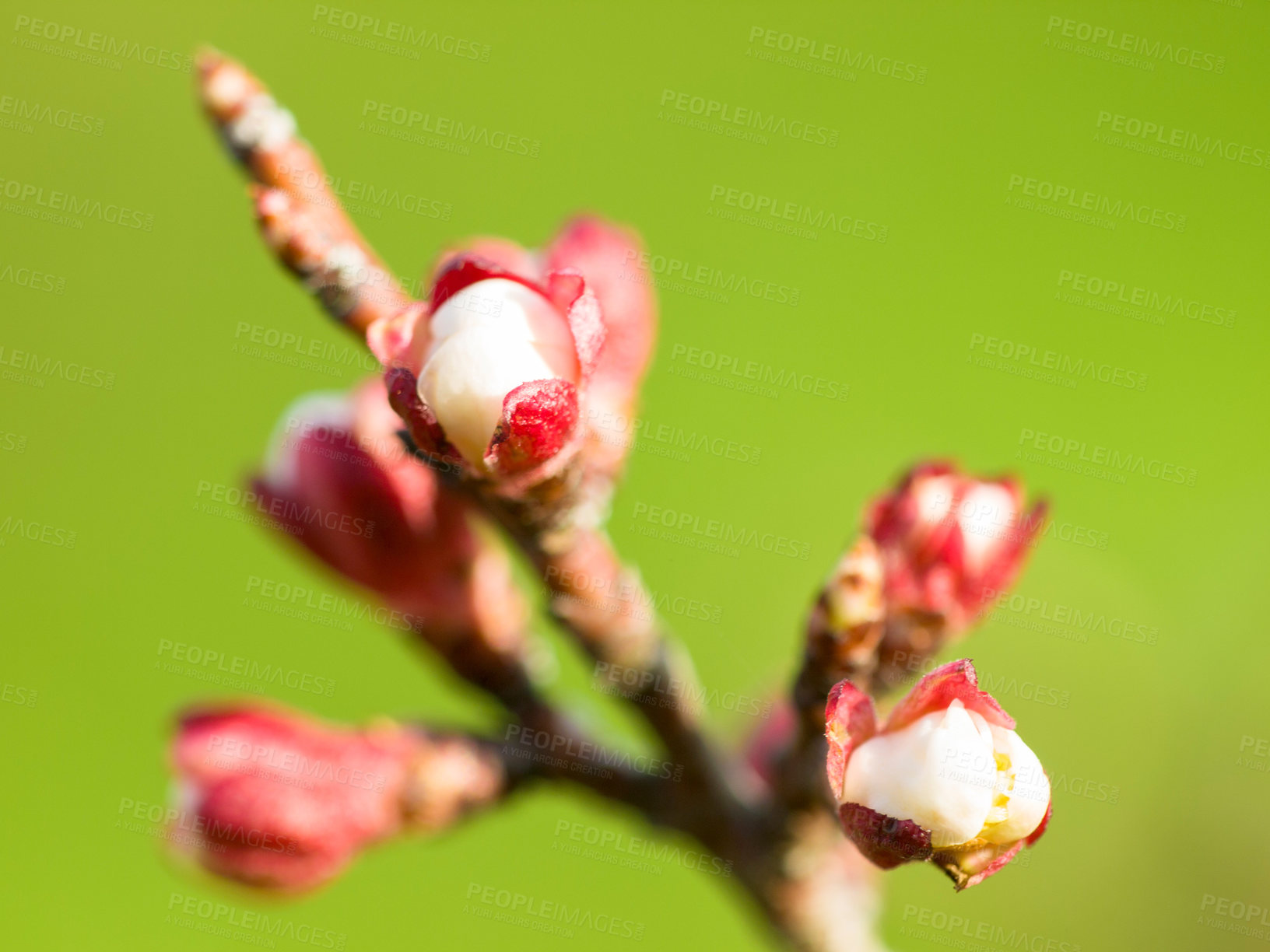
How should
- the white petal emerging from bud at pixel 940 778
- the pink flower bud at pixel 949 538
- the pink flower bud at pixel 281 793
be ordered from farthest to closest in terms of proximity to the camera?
1. the pink flower bud at pixel 281 793
2. the pink flower bud at pixel 949 538
3. the white petal emerging from bud at pixel 940 778

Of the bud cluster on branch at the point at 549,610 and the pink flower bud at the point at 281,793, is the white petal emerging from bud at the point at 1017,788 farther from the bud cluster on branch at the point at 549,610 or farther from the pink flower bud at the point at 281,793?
the pink flower bud at the point at 281,793

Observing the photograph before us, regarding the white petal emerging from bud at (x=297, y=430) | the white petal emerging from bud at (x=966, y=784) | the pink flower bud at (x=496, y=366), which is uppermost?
the white petal emerging from bud at (x=297, y=430)

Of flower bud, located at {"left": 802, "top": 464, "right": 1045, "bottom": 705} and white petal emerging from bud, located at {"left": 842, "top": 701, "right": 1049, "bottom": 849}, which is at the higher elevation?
flower bud, located at {"left": 802, "top": 464, "right": 1045, "bottom": 705}

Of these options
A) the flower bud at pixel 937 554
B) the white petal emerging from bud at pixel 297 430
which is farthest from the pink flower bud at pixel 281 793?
the flower bud at pixel 937 554

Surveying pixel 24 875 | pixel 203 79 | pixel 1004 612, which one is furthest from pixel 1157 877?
pixel 24 875

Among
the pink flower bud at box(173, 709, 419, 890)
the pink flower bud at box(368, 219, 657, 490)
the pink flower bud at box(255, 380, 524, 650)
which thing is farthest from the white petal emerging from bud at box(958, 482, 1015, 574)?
the pink flower bud at box(173, 709, 419, 890)

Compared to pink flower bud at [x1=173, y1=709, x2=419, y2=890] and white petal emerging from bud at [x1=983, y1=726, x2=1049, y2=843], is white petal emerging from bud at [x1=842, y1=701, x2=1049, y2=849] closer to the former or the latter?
white petal emerging from bud at [x1=983, y1=726, x2=1049, y2=843]

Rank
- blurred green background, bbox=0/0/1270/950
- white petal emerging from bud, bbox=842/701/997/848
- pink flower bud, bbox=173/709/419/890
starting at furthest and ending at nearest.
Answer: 1. blurred green background, bbox=0/0/1270/950
2. pink flower bud, bbox=173/709/419/890
3. white petal emerging from bud, bbox=842/701/997/848
